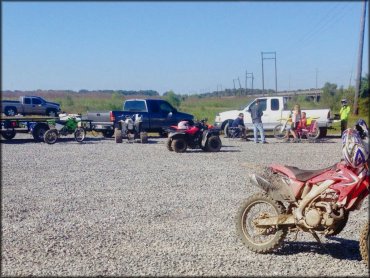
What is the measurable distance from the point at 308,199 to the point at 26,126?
16.9 m

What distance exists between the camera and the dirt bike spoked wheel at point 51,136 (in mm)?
19562

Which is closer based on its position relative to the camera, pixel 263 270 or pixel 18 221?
pixel 263 270

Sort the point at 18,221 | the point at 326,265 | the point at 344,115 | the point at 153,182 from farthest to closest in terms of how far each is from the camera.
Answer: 1. the point at 344,115
2. the point at 153,182
3. the point at 18,221
4. the point at 326,265

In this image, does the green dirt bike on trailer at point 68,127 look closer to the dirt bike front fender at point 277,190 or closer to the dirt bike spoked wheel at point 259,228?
the dirt bike spoked wheel at point 259,228

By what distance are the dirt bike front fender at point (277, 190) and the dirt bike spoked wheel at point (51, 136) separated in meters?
15.2

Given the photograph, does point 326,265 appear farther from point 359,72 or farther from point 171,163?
point 359,72

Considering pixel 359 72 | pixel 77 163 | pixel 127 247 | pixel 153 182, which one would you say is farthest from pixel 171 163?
pixel 359 72

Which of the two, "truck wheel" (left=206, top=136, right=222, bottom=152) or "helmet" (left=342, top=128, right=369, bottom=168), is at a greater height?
"helmet" (left=342, top=128, right=369, bottom=168)

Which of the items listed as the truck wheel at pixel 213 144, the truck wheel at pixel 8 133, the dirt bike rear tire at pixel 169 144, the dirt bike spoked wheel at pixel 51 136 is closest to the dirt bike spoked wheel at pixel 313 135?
the truck wheel at pixel 213 144

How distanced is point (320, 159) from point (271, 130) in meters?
9.26

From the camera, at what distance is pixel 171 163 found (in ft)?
43.1

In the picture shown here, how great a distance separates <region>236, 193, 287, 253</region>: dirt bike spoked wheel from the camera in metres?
5.31

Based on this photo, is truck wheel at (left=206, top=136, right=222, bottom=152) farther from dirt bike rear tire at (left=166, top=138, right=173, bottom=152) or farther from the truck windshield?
the truck windshield

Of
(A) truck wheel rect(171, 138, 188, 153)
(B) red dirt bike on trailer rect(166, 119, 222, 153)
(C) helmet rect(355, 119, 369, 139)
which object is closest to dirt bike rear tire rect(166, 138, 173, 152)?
(B) red dirt bike on trailer rect(166, 119, 222, 153)
